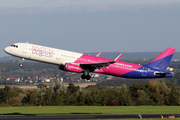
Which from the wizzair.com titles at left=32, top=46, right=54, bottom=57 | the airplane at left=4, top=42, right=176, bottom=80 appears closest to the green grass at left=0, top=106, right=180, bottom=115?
the airplane at left=4, top=42, right=176, bottom=80

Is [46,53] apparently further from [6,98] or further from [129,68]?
[6,98]

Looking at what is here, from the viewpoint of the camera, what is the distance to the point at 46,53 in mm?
57469

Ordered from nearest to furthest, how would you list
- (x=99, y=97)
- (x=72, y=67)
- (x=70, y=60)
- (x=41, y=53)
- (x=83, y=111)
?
(x=41, y=53) → (x=72, y=67) → (x=70, y=60) → (x=83, y=111) → (x=99, y=97)

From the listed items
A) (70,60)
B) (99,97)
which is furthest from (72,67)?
(99,97)

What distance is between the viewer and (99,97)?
12888 cm

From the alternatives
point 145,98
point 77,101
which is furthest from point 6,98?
point 145,98

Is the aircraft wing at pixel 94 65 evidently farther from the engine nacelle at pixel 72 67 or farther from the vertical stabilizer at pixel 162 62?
the vertical stabilizer at pixel 162 62

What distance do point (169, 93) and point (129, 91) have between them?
1955cm

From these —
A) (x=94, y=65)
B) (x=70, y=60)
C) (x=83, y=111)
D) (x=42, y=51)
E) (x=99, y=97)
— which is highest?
(x=42, y=51)

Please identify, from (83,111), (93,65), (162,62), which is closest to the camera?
(93,65)

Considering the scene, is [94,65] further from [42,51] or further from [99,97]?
[99,97]

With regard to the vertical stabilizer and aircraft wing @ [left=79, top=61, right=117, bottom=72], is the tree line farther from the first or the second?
aircraft wing @ [left=79, top=61, right=117, bottom=72]

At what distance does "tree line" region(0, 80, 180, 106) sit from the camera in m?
128

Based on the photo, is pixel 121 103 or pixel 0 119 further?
pixel 121 103
